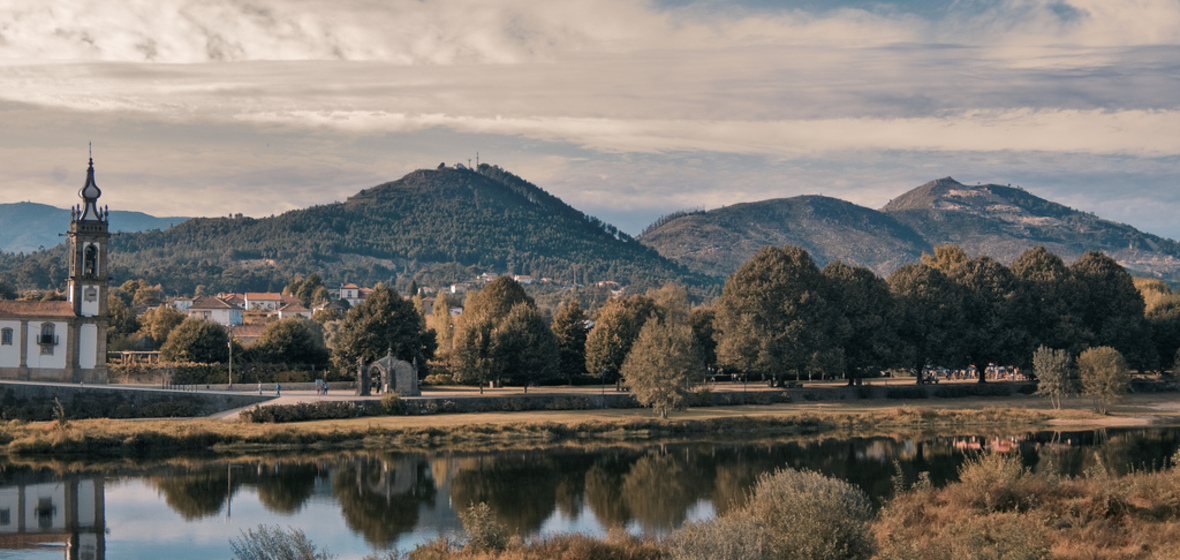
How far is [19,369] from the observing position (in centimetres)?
5409

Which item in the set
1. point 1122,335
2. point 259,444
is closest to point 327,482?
point 259,444

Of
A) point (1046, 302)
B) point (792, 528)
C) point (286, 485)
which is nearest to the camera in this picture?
point (792, 528)

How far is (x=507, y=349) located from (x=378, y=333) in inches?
327

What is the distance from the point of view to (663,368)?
51.3 metres

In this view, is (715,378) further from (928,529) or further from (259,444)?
(928,529)

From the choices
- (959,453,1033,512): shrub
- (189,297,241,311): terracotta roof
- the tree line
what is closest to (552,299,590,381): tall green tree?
the tree line

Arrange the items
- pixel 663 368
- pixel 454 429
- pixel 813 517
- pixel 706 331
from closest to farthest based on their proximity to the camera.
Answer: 1. pixel 813 517
2. pixel 454 429
3. pixel 663 368
4. pixel 706 331

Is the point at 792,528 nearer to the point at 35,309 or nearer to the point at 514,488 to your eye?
the point at 514,488

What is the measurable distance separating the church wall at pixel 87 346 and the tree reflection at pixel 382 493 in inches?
878

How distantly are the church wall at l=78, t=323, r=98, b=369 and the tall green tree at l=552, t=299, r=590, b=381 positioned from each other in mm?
27408

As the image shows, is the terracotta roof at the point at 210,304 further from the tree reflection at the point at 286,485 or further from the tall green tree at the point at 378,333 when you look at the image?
the tree reflection at the point at 286,485

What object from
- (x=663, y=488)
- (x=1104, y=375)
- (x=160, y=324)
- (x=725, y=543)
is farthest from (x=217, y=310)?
(x=725, y=543)

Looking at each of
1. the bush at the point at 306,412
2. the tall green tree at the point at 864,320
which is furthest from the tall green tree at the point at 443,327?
the tall green tree at the point at 864,320

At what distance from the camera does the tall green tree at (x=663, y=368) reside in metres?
51.3
